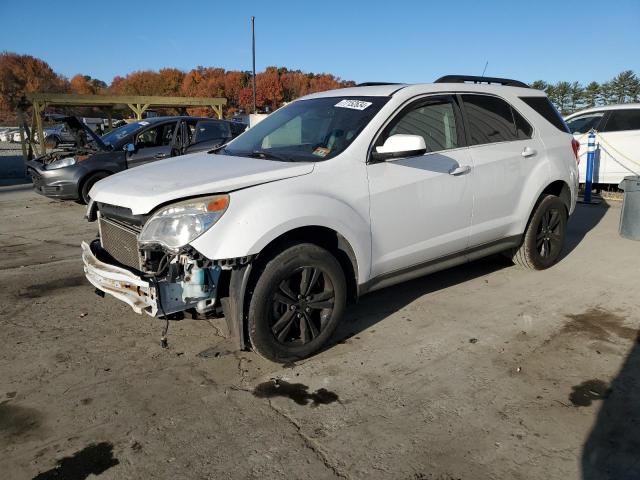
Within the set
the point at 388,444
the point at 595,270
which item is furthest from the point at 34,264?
the point at 595,270

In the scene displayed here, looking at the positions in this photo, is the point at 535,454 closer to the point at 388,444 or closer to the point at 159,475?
the point at 388,444

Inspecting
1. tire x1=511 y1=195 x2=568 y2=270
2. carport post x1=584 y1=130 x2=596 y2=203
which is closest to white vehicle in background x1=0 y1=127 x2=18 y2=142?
carport post x1=584 y1=130 x2=596 y2=203

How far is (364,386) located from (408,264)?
117 cm

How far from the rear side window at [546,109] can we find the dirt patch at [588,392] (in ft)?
9.90

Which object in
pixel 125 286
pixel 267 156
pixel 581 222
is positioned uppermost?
pixel 267 156

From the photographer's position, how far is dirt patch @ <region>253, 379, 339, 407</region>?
3021 mm

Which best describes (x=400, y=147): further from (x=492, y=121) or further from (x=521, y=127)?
(x=521, y=127)

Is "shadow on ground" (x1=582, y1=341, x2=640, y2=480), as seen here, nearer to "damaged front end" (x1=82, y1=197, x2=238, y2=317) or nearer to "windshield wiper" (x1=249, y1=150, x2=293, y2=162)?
"damaged front end" (x1=82, y1=197, x2=238, y2=317)

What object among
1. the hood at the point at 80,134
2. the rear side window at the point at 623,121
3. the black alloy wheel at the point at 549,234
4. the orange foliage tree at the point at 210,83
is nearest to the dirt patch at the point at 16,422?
the black alloy wheel at the point at 549,234

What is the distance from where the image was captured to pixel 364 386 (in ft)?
10.4

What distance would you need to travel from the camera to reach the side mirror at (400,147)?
351 cm

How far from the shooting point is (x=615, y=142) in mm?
10242

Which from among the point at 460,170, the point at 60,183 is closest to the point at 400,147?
the point at 460,170

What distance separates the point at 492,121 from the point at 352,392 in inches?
115
